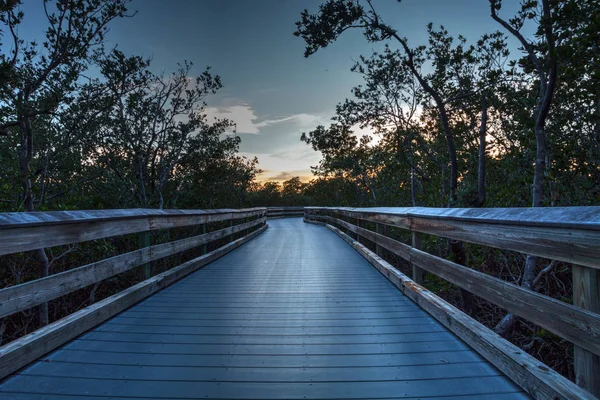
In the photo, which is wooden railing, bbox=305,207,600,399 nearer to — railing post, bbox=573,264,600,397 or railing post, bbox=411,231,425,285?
railing post, bbox=573,264,600,397

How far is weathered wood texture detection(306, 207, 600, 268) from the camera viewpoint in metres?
1.55

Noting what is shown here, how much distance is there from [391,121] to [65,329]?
33.8 feet

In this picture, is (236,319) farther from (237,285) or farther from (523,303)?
(523,303)

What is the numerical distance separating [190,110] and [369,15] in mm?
7714

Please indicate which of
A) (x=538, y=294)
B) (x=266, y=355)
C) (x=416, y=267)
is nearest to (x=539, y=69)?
(x=416, y=267)

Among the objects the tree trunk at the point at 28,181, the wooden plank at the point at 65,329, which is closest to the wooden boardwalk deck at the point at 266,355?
the wooden plank at the point at 65,329

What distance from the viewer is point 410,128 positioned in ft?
35.1

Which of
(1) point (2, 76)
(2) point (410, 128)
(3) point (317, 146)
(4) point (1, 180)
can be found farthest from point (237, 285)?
(3) point (317, 146)

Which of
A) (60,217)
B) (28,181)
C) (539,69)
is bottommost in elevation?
(60,217)

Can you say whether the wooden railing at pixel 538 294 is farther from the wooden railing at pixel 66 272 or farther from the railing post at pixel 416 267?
the wooden railing at pixel 66 272

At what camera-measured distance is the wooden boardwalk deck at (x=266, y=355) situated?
1.97 metres

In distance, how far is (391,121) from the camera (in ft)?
36.2

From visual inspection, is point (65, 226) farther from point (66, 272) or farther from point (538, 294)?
point (538, 294)

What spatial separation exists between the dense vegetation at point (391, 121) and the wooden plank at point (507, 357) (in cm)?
264
